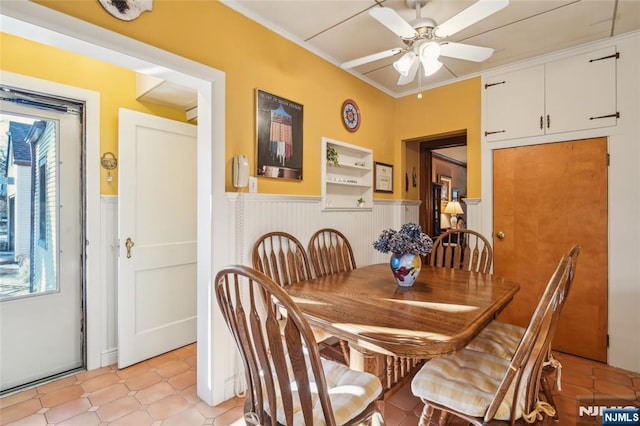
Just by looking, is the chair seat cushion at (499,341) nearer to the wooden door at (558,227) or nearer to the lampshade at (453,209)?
the wooden door at (558,227)

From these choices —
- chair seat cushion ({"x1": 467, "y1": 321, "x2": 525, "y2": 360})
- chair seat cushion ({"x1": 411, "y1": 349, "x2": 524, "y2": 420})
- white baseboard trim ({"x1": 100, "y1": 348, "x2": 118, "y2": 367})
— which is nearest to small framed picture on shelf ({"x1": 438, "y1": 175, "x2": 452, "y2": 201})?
chair seat cushion ({"x1": 467, "y1": 321, "x2": 525, "y2": 360})

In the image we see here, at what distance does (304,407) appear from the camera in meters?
0.90

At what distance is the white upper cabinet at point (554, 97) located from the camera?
8.04 feet

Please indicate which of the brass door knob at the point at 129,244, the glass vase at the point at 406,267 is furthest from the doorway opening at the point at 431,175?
the brass door knob at the point at 129,244

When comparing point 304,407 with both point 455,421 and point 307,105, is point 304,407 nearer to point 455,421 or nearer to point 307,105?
point 455,421

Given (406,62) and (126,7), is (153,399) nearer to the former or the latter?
(126,7)

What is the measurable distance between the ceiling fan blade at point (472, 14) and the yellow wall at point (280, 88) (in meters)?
1.18

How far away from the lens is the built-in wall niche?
2826 millimetres

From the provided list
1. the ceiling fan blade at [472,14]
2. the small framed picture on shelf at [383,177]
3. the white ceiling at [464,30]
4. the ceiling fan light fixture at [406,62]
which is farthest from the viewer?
the small framed picture on shelf at [383,177]

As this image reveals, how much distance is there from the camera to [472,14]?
5.02 feet

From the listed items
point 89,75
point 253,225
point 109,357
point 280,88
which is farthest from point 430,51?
point 109,357

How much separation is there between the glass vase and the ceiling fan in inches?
44.7

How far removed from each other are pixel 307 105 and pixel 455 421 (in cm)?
244

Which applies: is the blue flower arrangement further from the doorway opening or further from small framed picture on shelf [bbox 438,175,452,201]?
small framed picture on shelf [bbox 438,175,452,201]
